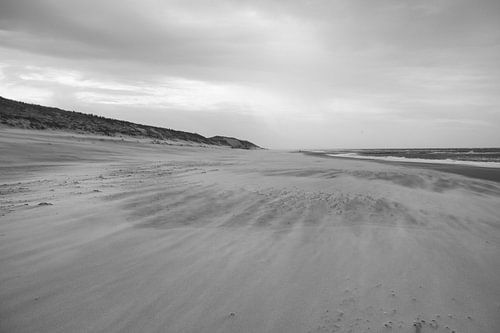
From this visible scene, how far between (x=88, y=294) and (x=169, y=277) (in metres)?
0.61

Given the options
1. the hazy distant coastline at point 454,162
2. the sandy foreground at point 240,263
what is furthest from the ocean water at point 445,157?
the sandy foreground at point 240,263

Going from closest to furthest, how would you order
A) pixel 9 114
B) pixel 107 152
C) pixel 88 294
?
pixel 88 294, pixel 107 152, pixel 9 114

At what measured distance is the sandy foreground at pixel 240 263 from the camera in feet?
6.52

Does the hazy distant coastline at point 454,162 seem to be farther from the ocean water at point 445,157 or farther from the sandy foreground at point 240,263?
the sandy foreground at point 240,263

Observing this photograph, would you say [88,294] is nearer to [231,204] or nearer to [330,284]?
[330,284]

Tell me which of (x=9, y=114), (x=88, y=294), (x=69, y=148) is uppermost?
(x=9, y=114)

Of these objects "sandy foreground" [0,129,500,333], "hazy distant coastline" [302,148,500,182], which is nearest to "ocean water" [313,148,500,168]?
"hazy distant coastline" [302,148,500,182]

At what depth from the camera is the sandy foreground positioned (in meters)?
1.99

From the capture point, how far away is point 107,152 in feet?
43.6

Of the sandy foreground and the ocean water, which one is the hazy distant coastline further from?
the sandy foreground

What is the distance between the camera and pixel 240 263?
108 inches

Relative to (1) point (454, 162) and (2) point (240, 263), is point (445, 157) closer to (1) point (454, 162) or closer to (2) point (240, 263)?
(1) point (454, 162)

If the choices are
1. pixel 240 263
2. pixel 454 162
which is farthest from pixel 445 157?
pixel 240 263

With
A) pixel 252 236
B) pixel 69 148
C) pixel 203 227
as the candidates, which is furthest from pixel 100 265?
pixel 69 148
